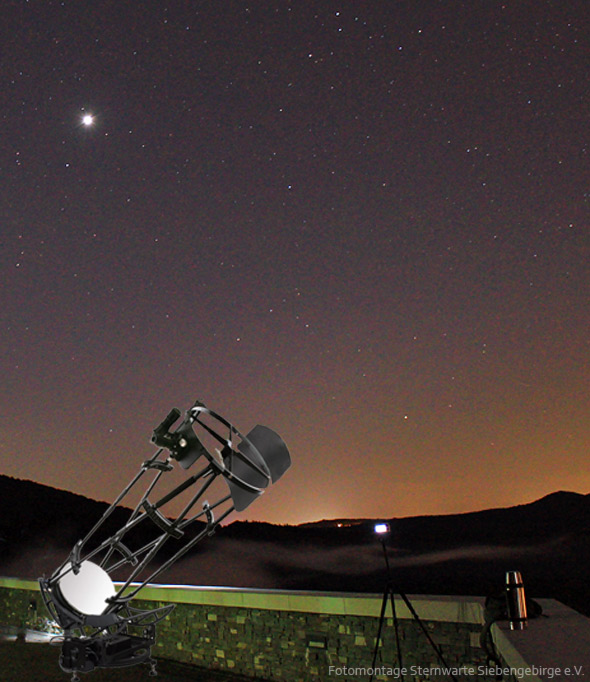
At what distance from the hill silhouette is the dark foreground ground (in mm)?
2501

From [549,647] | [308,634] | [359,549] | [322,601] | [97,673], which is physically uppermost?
[359,549]

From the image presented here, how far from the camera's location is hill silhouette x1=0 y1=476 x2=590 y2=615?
54.1 feet

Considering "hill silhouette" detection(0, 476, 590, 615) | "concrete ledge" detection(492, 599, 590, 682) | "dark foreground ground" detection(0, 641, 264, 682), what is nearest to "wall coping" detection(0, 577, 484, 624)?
"concrete ledge" detection(492, 599, 590, 682)

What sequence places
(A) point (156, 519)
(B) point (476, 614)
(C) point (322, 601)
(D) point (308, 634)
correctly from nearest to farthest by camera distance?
1. (A) point (156, 519)
2. (B) point (476, 614)
3. (C) point (322, 601)
4. (D) point (308, 634)

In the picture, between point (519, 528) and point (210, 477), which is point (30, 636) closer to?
point (210, 477)

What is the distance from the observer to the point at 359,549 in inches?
1281

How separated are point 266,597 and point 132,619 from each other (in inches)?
140

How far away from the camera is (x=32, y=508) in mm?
46750

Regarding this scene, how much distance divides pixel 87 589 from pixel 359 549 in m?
30.2

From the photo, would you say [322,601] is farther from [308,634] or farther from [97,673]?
[97,673]

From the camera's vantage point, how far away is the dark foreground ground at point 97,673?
743 cm

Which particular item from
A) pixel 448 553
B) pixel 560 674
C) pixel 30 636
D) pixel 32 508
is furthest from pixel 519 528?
pixel 560 674

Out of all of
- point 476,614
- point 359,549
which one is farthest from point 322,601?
point 359,549

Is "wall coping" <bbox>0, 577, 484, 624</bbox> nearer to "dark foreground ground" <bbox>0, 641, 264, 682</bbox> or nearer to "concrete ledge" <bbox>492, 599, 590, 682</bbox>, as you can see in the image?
"concrete ledge" <bbox>492, 599, 590, 682</bbox>
